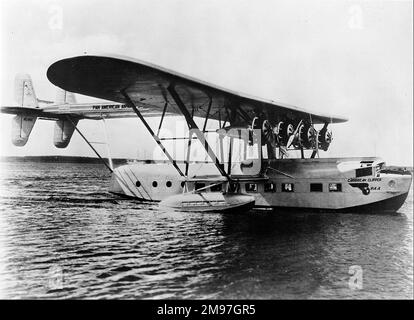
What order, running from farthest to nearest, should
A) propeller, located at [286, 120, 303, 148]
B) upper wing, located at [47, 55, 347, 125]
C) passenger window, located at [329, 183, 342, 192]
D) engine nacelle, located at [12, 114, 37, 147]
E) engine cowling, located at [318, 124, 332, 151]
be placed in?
1. engine nacelle, located at [12, 114, 37, 147]
2. engine cowling, located at [318, 124, 332, 151]
3. propeller, located at [286, 120, 303, 148]
4. passenger window, located at [329, 183, 342, 192]
5. upper wing, located at [47, 55, 347, 125]

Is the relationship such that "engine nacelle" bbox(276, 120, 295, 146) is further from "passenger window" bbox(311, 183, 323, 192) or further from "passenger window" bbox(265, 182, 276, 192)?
"passenger window" bbox(311, 183, 323, 192)

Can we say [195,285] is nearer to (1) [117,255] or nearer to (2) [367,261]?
(1) [117,255]

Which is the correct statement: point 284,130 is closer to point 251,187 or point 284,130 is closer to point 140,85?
point 251,187

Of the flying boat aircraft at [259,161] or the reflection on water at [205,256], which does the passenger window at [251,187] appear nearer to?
the flying boat aircraft at [259,161]

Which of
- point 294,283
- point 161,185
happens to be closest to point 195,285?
point 294,283

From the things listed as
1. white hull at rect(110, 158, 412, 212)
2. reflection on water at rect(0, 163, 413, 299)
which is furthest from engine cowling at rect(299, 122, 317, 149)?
reflection on water at rect(0, 163, 413, 299)
